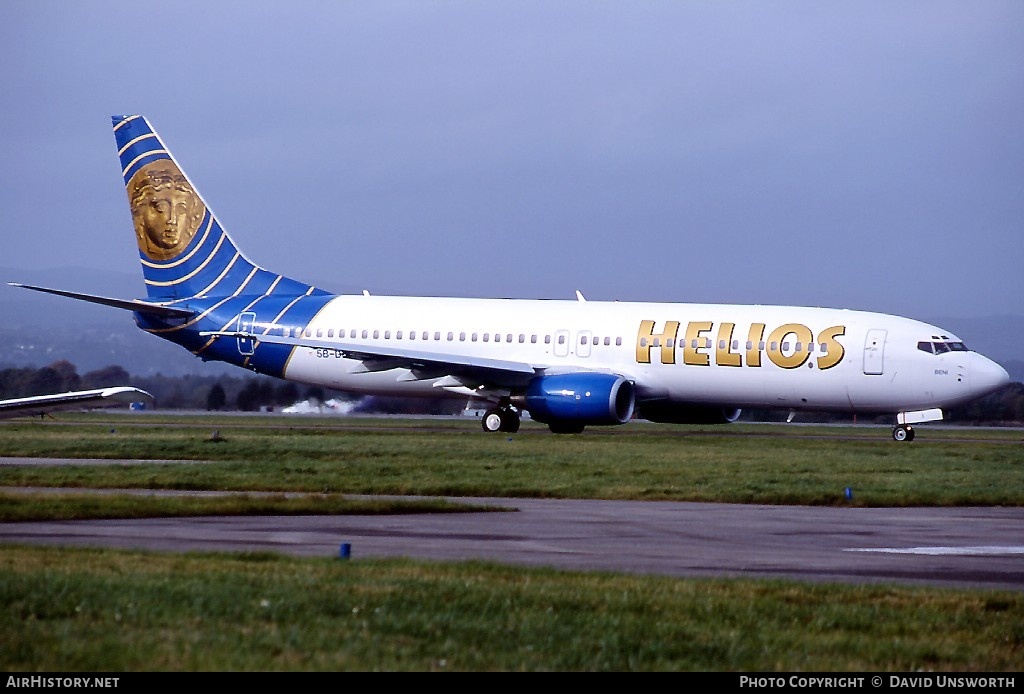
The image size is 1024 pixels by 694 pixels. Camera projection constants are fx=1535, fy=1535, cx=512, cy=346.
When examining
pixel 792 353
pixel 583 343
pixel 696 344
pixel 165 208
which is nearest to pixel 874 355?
pixel 792 353

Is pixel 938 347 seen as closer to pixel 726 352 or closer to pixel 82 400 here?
pixel 726 352

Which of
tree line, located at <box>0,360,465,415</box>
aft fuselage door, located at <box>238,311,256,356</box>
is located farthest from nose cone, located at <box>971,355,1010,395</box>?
tree line, located at <box>0,360,465,415</box>

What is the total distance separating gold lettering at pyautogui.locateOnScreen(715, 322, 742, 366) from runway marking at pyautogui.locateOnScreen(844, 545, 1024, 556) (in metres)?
24.4

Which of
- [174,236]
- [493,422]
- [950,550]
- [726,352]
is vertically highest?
[174,236]

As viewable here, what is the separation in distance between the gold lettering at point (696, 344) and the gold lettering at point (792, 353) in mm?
1757

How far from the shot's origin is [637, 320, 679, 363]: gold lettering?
41250 millimetres

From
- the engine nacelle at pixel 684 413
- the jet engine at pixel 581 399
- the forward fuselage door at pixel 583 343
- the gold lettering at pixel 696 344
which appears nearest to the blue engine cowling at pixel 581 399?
the jet engine at pixel 581 399

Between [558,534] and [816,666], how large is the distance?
7.65m

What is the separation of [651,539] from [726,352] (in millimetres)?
24616

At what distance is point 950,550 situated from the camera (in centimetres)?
1558

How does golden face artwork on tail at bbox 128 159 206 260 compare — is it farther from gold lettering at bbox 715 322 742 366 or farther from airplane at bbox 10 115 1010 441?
gold lettering at bbox 715 322 742 366

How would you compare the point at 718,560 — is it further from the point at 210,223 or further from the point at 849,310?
the point at 210,223

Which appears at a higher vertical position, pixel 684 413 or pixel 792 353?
pixel 792 353
